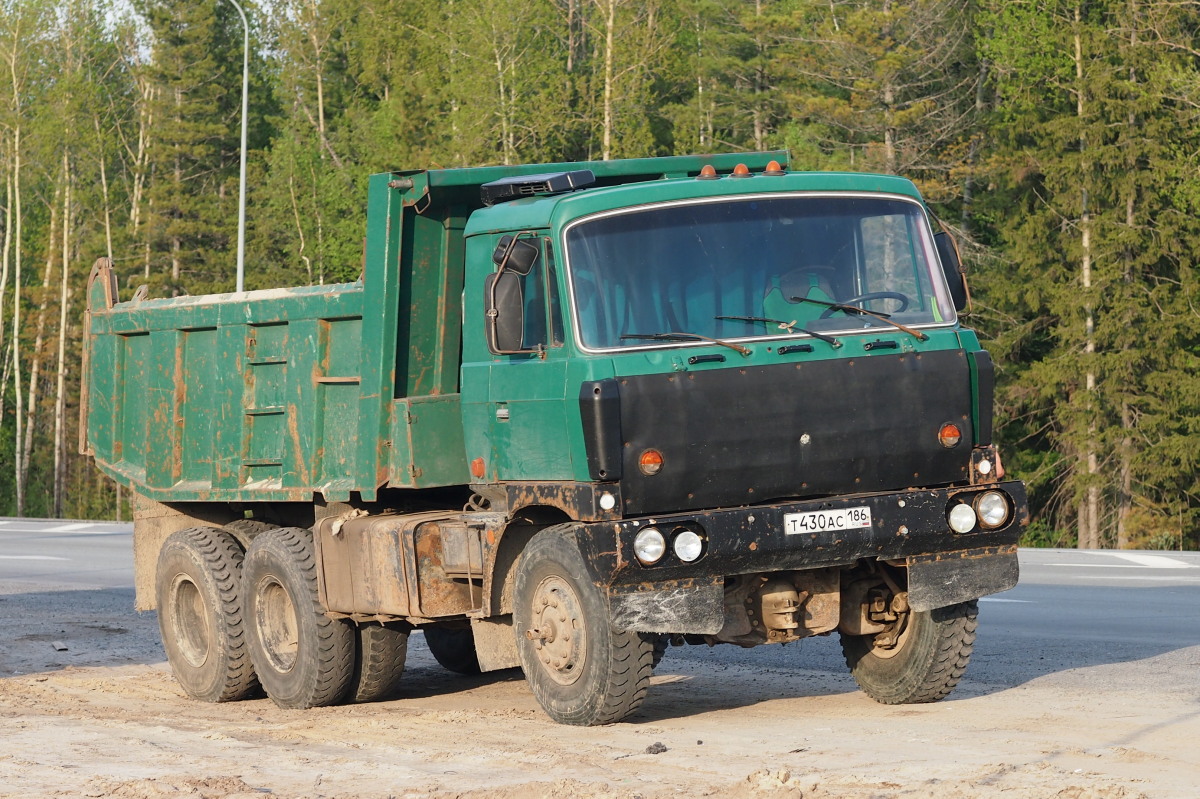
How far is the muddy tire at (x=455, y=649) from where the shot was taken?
1136 centimetres

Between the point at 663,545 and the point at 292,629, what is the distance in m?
3.28

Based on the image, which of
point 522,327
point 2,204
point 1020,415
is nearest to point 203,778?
point 522,327

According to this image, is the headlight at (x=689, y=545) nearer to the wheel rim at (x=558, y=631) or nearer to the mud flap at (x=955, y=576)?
the wheel rim at (x=558, y=631)

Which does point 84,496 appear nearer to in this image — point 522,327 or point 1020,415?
point 1020,415

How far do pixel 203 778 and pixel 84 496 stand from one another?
50868mm

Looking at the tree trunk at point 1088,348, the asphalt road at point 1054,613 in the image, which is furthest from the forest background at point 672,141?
the asphalt road at point 1054,613

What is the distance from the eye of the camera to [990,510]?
8.34 metres

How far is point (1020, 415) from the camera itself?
38.4 meters

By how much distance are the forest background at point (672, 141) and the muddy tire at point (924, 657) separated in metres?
24.5

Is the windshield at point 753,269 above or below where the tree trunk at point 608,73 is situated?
below

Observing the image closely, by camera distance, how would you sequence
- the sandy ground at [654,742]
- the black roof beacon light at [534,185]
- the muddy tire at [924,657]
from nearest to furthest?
the sandy ground at [654,742]
the black roof beacon light at [534,185]
the muddy tire at [924,657]

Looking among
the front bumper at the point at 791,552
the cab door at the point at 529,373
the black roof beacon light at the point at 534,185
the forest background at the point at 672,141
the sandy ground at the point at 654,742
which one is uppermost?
the forest background at the point at 672,141

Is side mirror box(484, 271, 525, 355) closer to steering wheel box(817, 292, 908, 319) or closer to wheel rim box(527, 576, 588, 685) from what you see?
wheel rim box(527, 576, 588, 685)

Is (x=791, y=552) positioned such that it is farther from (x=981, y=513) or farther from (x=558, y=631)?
(x=558, y=631)
